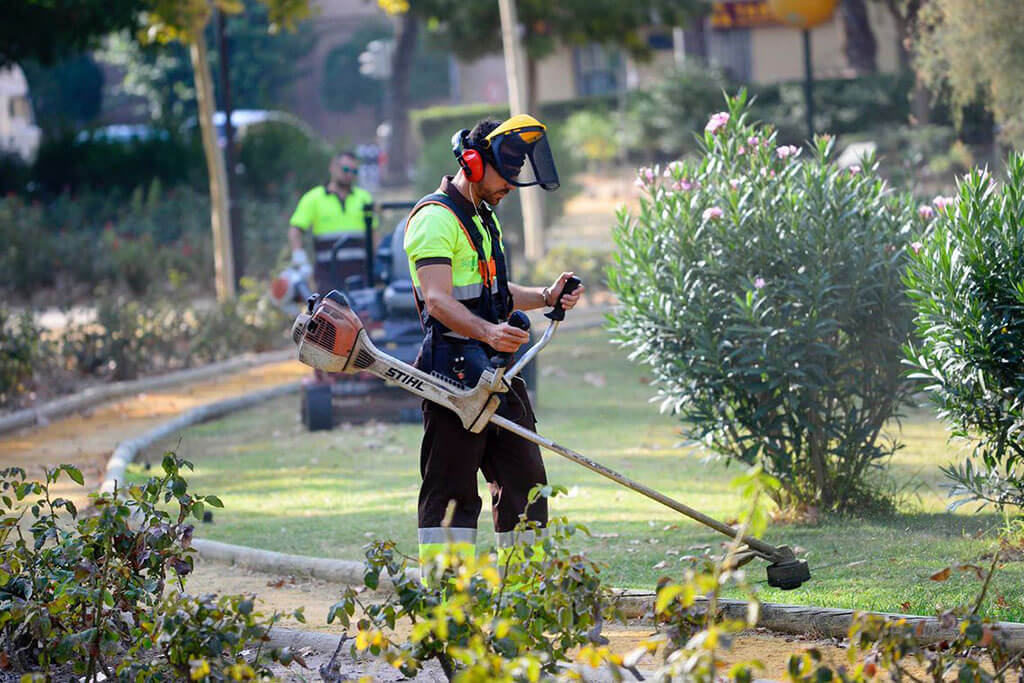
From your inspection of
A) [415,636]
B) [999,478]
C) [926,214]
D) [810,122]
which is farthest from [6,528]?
[810,122]

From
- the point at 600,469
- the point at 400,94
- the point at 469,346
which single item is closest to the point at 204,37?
the point at 469,346

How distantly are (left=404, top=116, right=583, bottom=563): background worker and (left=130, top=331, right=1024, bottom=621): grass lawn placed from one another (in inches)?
23.7

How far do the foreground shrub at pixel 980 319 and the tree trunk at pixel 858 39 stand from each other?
77.8ft

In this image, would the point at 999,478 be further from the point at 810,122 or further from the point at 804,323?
the point at 810,122

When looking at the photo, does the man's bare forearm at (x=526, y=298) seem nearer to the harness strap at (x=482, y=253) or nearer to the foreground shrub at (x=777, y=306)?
the harness strap at (x=482, y=253)

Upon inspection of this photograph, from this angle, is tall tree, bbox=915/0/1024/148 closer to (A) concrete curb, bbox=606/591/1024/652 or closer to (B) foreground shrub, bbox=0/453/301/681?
(A) concrete curb, bbox=606/591/1024/652

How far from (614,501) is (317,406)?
131 inches

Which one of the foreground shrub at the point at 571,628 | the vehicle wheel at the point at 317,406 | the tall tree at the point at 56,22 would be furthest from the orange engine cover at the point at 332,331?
the tall tree at the point at 56,22


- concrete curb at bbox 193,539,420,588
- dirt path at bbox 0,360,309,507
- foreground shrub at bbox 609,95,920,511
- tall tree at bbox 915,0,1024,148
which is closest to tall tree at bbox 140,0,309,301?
dirt path at bbox 0,360,309,507

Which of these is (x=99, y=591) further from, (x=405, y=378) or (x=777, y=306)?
(x=777, y=306)

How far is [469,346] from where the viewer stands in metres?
5.29

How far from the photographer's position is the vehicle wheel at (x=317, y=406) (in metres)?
10.8

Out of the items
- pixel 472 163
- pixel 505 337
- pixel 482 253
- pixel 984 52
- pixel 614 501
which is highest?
pixel 984 52

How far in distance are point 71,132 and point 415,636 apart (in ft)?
75.0
